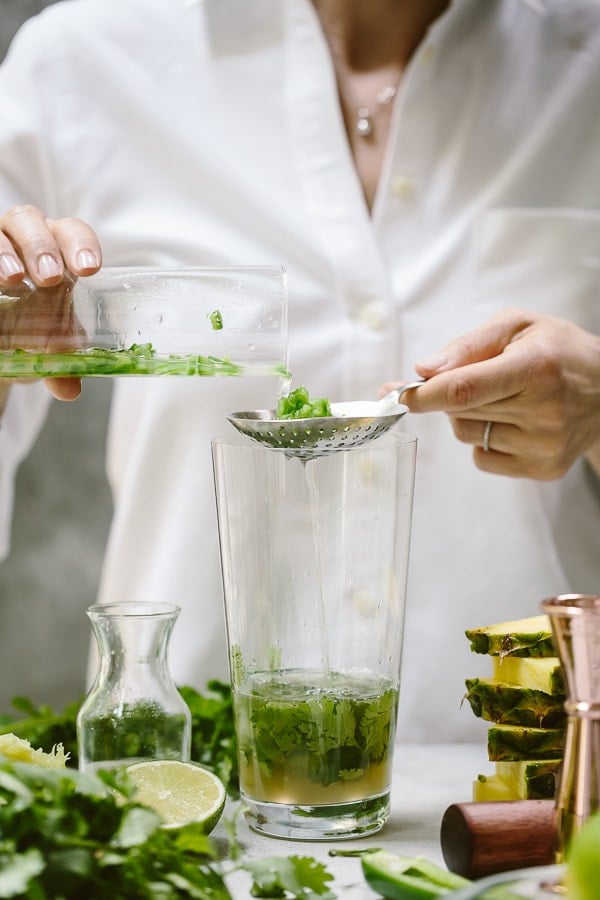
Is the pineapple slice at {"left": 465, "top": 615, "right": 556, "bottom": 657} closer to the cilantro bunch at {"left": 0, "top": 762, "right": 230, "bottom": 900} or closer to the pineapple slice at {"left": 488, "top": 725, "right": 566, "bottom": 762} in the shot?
the pineapple slice at {"left": 488, "top": 725, "right": 566, "bottom": 762}

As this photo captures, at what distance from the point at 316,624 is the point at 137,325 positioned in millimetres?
384

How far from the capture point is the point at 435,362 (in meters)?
1.33

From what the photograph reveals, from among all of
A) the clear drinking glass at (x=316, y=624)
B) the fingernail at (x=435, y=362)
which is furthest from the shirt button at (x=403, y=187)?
the clear drinking glass at (x=316, y=624)

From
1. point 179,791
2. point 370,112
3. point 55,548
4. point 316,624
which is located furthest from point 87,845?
point 55,548

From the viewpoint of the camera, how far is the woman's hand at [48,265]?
1.23m

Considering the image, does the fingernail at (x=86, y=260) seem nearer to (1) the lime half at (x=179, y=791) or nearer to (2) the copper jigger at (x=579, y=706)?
(1) the lime half at (x=179, y=791)

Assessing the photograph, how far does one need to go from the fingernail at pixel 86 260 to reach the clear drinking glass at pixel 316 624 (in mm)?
266

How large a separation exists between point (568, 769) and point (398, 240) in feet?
3.82

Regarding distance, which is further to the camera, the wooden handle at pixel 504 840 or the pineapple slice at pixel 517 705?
the pineapple slice at pixel 517 705

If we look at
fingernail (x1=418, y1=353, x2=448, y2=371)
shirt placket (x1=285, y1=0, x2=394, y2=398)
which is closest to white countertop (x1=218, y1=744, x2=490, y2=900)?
fingernail (x1=418, y1=353, x2=448, y2=371)

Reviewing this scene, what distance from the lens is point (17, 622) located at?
2.76m

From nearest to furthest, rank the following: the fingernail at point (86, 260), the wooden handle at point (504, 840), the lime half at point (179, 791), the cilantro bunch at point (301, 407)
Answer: the wooden handle at point (504, 840)
the lime half at point (179, 791)
the cilantro bunch at point (301, 407)
the fingernail at point (86, 260)

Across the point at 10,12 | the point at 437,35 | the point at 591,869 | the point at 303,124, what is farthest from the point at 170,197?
the point at 591,869

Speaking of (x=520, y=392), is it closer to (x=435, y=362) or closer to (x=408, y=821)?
(x=435, y=362)
